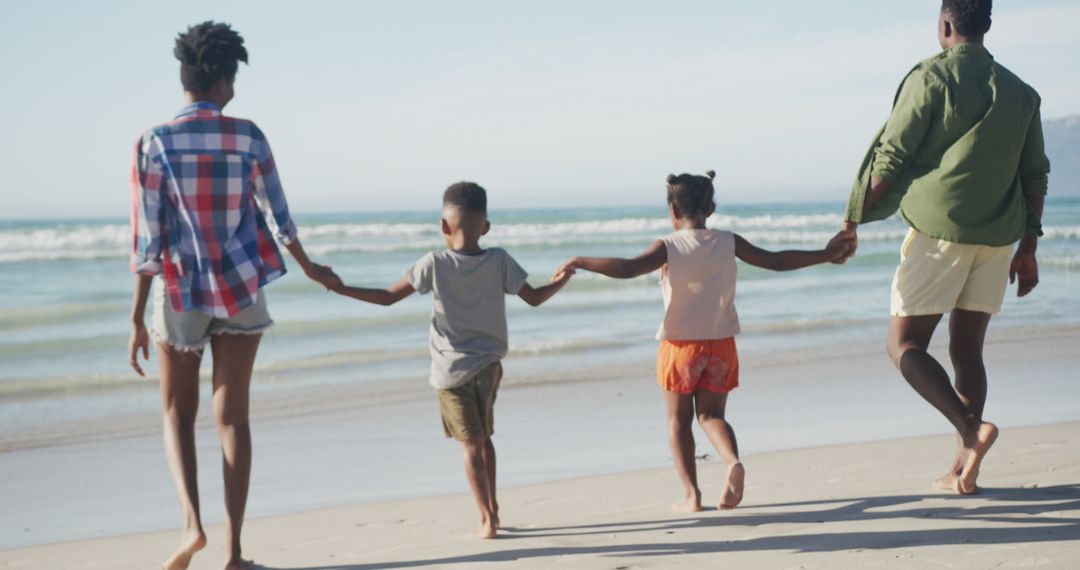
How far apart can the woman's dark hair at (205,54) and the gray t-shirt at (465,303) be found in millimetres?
978

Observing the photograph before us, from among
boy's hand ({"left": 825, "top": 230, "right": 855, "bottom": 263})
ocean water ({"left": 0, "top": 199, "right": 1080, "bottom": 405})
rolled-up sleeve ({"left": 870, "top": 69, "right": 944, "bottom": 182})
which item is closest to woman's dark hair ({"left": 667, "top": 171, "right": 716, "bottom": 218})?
boy's hand ({"left": 825, "top": 230, "right": 855, "bottom": 263})

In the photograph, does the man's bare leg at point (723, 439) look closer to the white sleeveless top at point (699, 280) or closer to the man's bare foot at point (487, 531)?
the white sleeveless top at point (699, 280)

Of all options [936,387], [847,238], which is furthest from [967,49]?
[936,387]

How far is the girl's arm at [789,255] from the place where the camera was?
4.18 m

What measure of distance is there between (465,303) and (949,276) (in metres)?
1.79

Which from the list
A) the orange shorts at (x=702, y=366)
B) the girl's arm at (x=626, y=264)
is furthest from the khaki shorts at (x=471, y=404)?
the orange shorts at (x=702, y=366)

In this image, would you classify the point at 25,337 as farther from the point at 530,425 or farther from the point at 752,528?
the point at 752,528

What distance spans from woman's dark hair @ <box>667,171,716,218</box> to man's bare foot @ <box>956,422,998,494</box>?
50.1 inches

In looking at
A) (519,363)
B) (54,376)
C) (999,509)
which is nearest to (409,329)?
(519,363)

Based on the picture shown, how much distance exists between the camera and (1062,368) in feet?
26.6

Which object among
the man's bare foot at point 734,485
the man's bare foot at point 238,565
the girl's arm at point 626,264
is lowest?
the man's bare foot at point 238,565

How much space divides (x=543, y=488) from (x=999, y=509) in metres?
1.97

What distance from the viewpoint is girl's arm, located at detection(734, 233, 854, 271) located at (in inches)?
164

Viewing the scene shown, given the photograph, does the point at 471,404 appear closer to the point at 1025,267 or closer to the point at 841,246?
the point at 841,246
